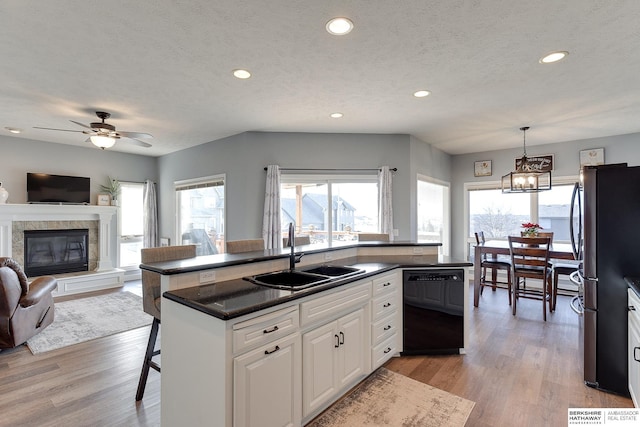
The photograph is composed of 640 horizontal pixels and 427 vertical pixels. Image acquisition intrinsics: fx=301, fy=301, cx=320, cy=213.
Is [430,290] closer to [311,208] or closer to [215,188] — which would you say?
[311,208]

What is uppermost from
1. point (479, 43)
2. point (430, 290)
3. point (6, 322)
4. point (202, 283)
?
point (479, 43)

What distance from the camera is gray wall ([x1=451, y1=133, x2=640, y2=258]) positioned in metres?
4.87

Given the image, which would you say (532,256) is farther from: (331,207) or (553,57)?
(331,207)

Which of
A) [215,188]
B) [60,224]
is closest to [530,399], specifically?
[215,188]

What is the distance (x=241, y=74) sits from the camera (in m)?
2.79

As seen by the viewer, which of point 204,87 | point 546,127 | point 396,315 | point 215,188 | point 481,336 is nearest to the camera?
point 396,315

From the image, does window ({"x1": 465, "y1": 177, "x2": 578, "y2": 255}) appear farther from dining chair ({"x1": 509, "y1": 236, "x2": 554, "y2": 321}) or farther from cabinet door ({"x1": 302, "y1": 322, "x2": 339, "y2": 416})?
cabinet door ({"x1": 302, "y1": 322, "x2": 339, "y2": 416})

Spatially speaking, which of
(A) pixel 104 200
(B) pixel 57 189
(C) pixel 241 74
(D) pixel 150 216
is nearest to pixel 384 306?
(C) pixel 241 74

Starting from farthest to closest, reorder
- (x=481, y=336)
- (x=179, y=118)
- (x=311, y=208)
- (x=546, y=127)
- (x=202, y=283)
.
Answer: (x=311, y=208), (x=546, y=127), (x=179, y=118), (x=481, y=336), (x=202, y=283)

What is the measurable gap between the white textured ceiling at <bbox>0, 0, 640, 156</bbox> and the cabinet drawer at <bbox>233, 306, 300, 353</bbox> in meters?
1.88

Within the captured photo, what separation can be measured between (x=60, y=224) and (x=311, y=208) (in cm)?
468

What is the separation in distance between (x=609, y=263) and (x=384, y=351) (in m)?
1.91

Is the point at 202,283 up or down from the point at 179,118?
down

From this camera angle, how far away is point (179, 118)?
415 cm
